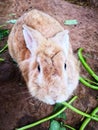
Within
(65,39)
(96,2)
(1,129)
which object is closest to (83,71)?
(65,39)

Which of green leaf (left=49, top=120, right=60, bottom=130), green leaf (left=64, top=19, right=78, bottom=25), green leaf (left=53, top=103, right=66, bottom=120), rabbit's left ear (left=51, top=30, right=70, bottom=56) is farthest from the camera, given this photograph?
green leaf (left=64, top=19, right=78, bottom=25)

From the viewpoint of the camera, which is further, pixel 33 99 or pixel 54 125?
pixel 33 99

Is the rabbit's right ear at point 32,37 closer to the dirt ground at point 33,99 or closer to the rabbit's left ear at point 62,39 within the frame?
the rabbit's left ear at point 62,39

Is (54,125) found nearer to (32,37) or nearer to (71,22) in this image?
(32,37)

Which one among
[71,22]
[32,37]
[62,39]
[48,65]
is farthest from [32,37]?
[71,22]

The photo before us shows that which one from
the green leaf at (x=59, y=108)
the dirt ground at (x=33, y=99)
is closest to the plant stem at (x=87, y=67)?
the dirt ground at (x=33, y=99)

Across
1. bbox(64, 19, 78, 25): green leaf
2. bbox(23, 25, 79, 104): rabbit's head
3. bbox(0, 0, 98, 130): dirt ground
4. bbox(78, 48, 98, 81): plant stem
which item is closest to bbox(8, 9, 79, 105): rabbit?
bbox(23, 25, 79, 104): rabbit's head

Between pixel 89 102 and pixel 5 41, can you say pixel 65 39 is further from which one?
pixel 5 41

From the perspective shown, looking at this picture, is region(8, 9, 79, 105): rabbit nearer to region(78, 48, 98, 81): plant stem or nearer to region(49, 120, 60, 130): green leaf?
region(49, 120, 60, 130): green leaf
